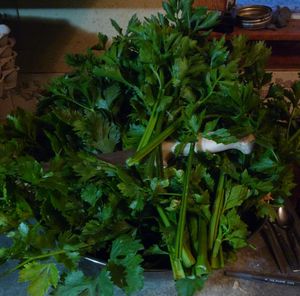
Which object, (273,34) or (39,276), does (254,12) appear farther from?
(39,276)

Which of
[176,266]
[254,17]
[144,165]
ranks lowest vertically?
[176,266]

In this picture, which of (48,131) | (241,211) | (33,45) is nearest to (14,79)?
(33,45)

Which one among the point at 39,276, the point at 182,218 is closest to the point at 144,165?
the point at 182,218

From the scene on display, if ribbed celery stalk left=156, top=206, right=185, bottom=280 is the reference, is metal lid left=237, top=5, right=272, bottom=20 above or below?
above

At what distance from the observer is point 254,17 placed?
42.6 inches

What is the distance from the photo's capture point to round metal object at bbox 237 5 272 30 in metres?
1.08

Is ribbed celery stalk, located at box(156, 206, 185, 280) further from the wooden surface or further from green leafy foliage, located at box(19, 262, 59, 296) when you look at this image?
the wooden surface

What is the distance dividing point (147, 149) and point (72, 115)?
0.52ft

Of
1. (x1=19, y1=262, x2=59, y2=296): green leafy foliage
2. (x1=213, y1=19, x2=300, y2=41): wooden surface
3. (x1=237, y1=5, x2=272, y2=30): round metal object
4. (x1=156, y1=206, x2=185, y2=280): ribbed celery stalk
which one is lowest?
(x1=156, y1=206, x2=185, y2=280): ribbed celery stalk

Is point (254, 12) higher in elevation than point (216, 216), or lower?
higher

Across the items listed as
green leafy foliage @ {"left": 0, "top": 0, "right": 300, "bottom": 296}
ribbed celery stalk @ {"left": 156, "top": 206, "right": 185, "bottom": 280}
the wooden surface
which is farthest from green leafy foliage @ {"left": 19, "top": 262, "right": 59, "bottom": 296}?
the wooden surface

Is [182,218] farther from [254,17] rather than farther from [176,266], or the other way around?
[254,17]

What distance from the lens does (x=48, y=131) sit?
0.69 metres

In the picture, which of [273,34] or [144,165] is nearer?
[144,165]
